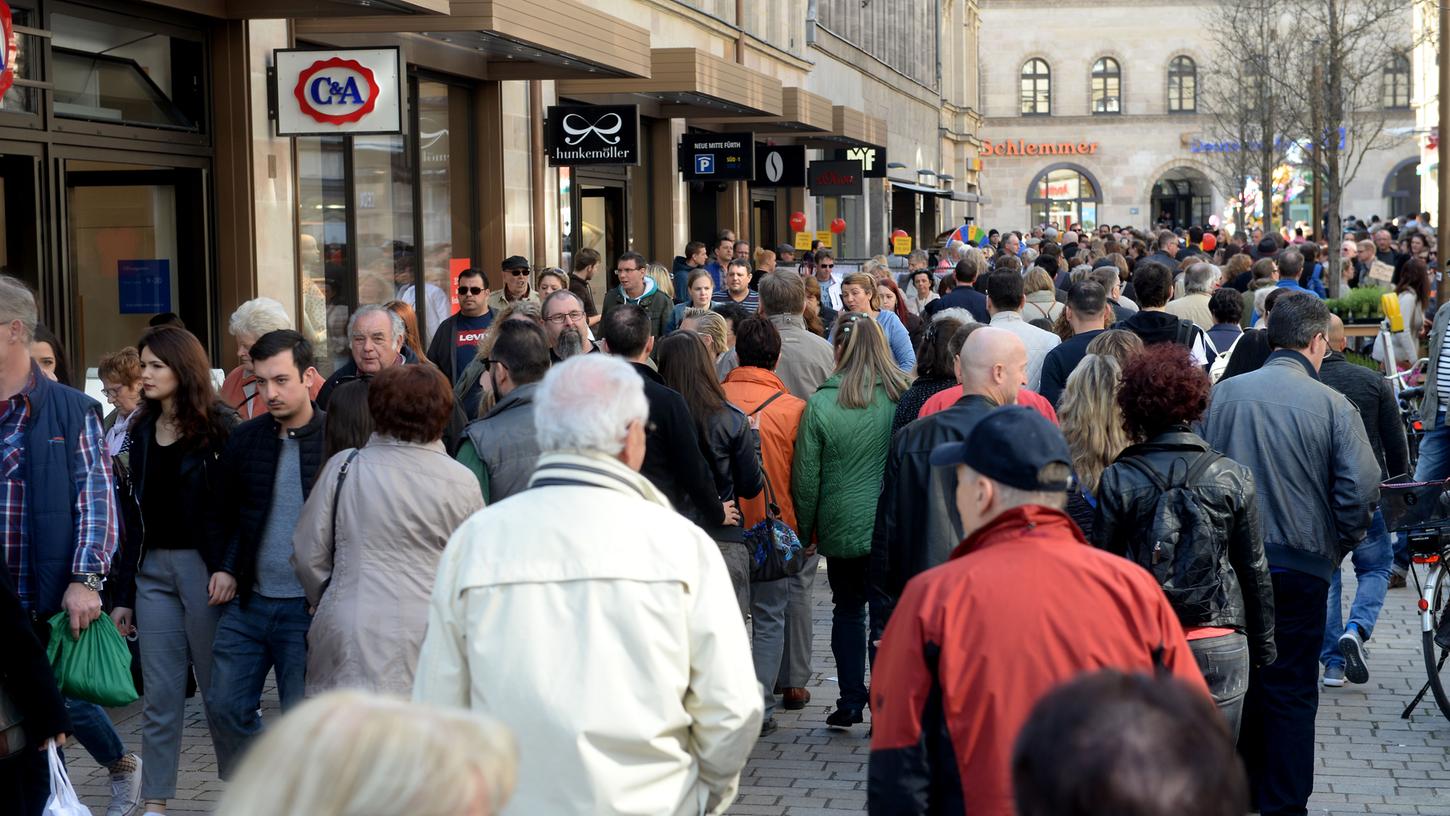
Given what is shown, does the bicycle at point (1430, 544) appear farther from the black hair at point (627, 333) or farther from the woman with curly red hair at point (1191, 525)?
the black hair at point (627, 333)

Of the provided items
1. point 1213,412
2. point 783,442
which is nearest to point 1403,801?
point 1213,412

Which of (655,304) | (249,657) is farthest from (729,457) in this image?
(655,304)

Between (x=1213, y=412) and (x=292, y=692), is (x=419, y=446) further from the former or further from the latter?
(x=1213, y=412)

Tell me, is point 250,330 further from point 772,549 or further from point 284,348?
point 772,549

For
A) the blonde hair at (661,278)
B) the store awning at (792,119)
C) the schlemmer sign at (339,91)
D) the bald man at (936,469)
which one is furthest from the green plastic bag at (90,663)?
the store awning at (792,119)

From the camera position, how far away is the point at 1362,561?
346 inches

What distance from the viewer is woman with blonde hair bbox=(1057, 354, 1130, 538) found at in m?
5.79

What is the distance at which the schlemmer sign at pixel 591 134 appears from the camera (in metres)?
17.3

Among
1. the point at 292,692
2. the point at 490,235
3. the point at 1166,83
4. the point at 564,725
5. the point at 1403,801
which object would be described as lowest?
the point at 1403,801

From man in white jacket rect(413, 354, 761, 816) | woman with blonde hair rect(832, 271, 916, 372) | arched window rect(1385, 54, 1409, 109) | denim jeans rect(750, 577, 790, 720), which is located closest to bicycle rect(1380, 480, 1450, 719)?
denim jeans rect(750, 577, 790, 720)

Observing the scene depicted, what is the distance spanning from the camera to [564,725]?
340 centimetres

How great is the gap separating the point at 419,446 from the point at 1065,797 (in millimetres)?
3679

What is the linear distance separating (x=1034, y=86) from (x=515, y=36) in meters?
69.8

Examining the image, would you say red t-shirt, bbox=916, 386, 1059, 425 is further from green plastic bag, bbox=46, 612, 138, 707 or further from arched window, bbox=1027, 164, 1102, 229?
arched window, bbox=1027, 164, 1102, 229
